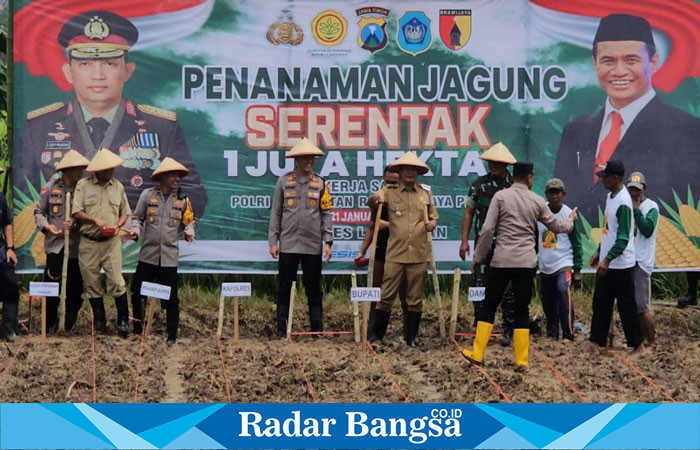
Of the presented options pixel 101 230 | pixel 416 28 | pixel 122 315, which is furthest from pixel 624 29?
pixel 122 315

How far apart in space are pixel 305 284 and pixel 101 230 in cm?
188

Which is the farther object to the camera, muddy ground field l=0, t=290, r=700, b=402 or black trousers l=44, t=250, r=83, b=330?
black trousers l=44, t=250, r=83, b=330

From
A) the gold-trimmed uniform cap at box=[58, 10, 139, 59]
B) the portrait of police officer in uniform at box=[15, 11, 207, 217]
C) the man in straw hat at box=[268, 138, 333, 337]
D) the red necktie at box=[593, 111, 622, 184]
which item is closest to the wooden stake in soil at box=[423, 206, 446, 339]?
the man in straw hat at box=[268, 138, 333, 337]

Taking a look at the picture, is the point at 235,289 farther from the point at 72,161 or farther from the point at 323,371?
the point at 72,161

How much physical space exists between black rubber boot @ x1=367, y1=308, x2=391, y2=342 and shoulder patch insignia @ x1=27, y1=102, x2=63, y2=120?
3.80 metres

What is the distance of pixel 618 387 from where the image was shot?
8.94 metres

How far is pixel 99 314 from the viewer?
10.8 meters

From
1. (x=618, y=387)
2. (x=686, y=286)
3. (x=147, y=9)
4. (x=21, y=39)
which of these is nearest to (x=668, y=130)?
(x=686, y=286)

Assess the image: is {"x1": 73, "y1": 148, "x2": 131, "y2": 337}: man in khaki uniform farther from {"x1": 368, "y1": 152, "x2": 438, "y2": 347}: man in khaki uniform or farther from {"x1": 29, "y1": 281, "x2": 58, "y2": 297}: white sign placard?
{"x1": 368, "y1": 152, "x2": 438, "y2": 347}: man in khaki uniform

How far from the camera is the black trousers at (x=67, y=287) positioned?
35.5ft

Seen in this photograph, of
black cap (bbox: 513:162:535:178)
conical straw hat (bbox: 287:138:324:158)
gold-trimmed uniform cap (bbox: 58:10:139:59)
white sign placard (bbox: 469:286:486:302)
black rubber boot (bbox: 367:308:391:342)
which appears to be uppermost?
gold-trimmed uniform cap (bbox: 58:10:139:59)

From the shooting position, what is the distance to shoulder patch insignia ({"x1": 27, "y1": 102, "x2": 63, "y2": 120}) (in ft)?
38.3

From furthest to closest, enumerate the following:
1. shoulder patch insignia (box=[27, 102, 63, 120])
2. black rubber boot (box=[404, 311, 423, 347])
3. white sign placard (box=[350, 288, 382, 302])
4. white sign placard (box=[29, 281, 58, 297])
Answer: shoulder patch insignia (box=[27, 102, 63, 120]) → black rubber boot (box=[404, 311, 423, 347]) → white sign placard (box=[29, 281, 58, 297]) → white sign placard (box=[350, 288, 382, 302])

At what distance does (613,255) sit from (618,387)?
4.13ft
